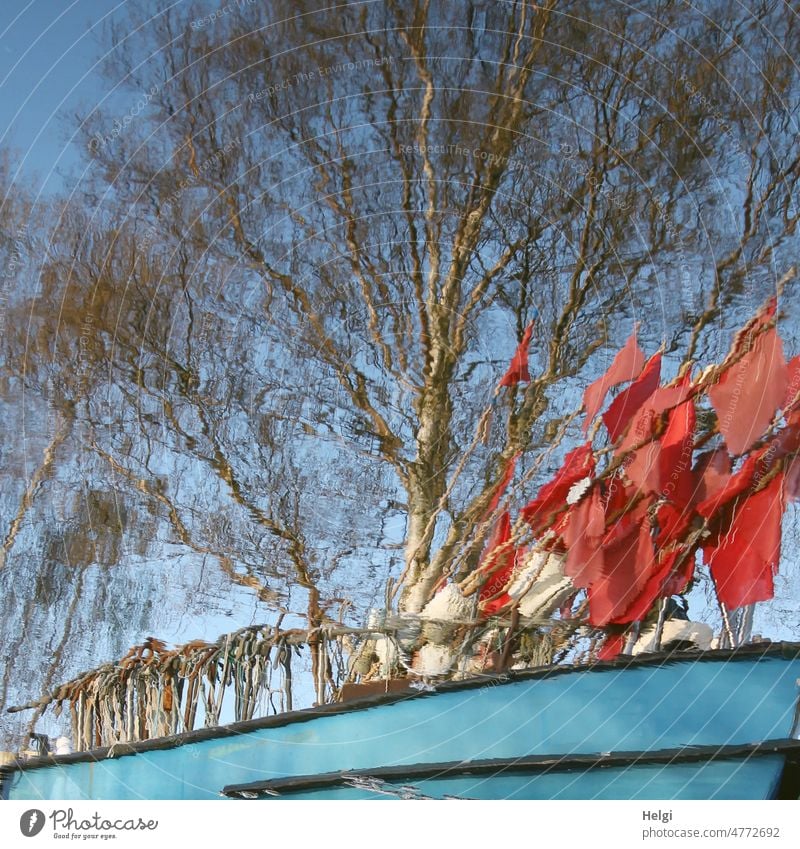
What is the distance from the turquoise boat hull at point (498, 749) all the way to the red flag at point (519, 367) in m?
0.40

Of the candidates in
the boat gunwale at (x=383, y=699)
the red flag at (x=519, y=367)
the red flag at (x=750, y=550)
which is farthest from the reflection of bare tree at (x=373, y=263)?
the red flag at (x=750, y=550)

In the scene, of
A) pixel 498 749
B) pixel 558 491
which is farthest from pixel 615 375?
pixel 498 749

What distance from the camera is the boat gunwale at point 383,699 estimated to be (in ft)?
4.28

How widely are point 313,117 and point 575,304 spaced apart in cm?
44

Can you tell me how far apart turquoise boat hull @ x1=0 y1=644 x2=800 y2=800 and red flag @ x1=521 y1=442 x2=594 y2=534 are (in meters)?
0.20

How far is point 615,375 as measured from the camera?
4.69 feet

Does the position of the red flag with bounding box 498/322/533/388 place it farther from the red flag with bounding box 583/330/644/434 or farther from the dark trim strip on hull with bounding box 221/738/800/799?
the dark trim strip on hull with bounding box 221/738/800/799

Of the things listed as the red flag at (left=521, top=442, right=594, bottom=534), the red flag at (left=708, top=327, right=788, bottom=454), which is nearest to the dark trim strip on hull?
the red flag at (left=521, top=442, right=594, bottom=534)

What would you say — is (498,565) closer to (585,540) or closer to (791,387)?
(585,540)

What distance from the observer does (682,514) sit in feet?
4.71

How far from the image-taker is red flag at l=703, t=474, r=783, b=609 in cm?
145
